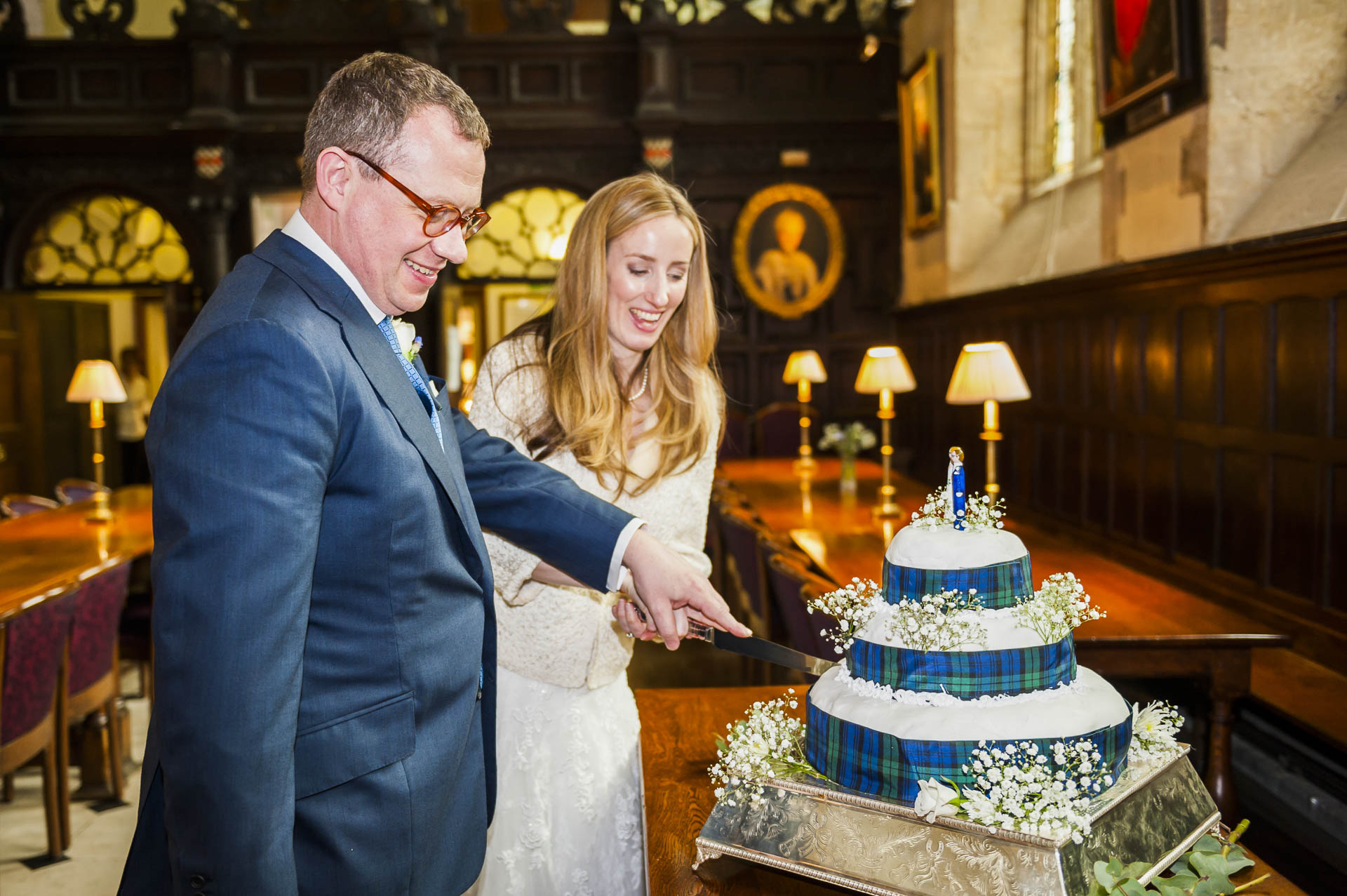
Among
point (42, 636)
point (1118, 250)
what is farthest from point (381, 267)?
point (1118, 250)

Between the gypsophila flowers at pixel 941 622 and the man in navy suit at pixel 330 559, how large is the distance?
55 cm

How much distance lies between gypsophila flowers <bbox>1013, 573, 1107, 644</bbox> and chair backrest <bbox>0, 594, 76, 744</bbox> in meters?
3.25

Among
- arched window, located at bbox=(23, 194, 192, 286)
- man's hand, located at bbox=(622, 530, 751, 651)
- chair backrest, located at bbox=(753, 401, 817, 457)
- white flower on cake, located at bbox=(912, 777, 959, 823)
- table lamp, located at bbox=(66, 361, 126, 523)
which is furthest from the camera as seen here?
arched window, located at bbox=(23, 194, 192, 286)

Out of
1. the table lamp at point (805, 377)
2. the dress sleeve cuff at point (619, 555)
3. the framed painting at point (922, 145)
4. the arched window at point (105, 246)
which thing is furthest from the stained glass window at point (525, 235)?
the dress sleeve cuff at point (619, 555)

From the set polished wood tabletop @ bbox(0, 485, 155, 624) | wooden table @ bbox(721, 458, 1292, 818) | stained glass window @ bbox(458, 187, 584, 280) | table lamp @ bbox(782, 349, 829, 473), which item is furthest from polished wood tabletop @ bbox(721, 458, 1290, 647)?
stained glass window @ bbox(458, 187, 584, 280)

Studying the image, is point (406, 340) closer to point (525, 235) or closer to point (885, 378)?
point (885, 378)

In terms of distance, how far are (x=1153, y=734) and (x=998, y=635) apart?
28 cm

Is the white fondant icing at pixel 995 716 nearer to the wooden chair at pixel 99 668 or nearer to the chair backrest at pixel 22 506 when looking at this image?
the wooden chair at pixel 99 668

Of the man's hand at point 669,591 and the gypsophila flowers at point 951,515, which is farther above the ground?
the gypsophila flowers at point 951,515

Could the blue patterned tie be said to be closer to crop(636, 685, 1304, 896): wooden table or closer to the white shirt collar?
the white shirt collar

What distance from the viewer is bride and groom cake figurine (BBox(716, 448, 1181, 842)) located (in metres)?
1.09

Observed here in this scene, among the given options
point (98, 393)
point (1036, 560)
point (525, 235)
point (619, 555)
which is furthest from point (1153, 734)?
point (525, 235)

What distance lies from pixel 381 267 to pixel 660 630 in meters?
0.72

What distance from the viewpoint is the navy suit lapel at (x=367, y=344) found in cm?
118
